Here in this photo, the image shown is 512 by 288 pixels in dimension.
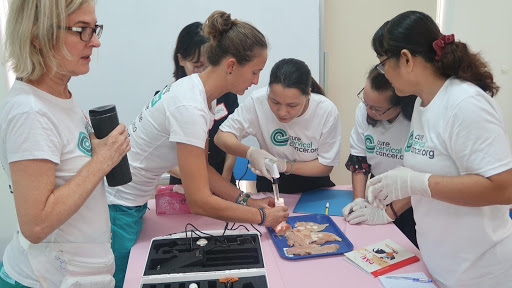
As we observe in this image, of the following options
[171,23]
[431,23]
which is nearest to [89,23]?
[431,23]

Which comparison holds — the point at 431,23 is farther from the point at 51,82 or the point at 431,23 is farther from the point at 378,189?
the point at 51,82

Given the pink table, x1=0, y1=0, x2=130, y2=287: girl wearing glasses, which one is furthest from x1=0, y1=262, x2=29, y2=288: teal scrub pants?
the pink table

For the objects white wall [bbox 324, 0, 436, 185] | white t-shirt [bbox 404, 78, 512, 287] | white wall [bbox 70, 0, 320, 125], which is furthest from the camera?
white wall [bbox 324, 0, 436, 185]

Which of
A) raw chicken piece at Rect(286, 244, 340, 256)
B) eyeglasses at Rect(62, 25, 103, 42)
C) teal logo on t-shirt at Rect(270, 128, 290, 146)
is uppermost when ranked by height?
eyeglasses at Rect(62, 25, 103, 42)

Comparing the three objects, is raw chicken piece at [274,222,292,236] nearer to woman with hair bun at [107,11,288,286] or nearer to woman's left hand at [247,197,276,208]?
woman with hair bun at [107,11,288,286]

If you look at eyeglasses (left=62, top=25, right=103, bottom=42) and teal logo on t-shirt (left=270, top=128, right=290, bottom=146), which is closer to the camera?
eyeglasses (left=62, top=25, right=103, bottom=42)

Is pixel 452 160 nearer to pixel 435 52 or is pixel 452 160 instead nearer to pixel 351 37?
pixel 435 52

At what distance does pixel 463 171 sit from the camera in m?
1.15

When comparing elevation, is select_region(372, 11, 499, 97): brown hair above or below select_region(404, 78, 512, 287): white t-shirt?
above

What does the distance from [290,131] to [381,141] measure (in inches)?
18.0

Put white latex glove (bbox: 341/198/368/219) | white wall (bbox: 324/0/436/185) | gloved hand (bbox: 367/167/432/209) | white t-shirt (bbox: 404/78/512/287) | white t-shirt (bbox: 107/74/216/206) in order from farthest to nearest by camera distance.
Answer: white wall (bbox: 324/0/436/185), white latex glove (bbox: 341/198/368/219), white t-shirt (bbox: 107/74/216/206), gloved hand (bbox: 367/167/432/209), white t-shirt (bbox: 404/78/512/287)

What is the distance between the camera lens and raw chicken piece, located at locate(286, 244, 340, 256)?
54.6 inches

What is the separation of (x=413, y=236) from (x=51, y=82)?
1.66 meters

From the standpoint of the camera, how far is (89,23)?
3.55ft
